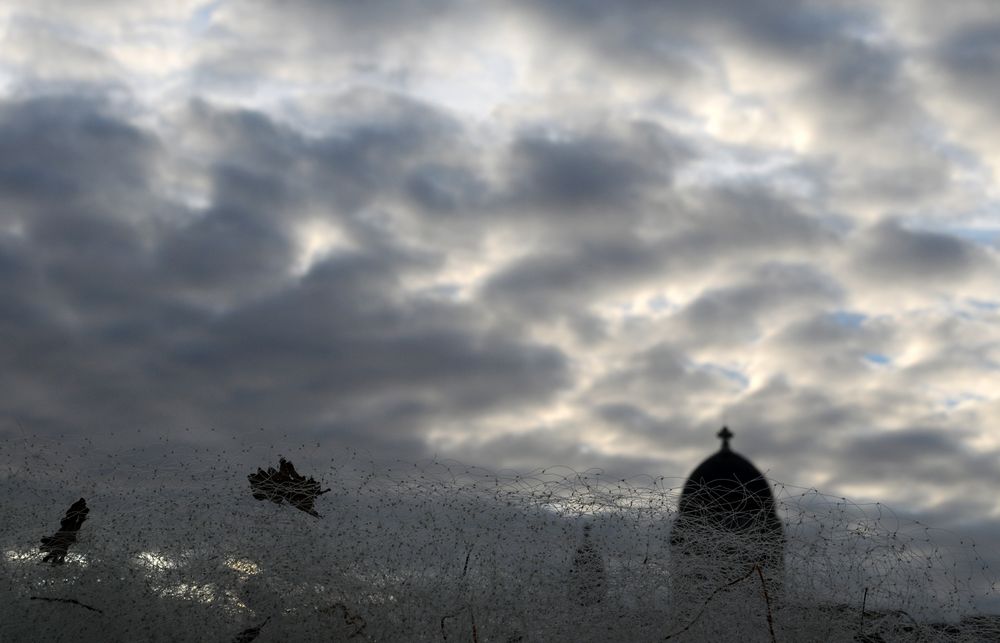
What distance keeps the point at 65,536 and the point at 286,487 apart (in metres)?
2.35

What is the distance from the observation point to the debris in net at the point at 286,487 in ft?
38.9

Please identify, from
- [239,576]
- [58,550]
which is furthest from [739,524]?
[58,550]

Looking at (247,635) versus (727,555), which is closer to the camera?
(247,635)

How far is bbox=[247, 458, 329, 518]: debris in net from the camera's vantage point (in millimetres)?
11859

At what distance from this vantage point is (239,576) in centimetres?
1145

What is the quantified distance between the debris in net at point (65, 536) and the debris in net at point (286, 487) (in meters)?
1.82

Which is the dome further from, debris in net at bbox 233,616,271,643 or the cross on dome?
the cross on dome

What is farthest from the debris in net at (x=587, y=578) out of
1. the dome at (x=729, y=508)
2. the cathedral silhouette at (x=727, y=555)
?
the dome at (x=729, y=508)

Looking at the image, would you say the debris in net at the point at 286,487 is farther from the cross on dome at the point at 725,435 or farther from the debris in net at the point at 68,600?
the cross on dome at the point at 725,435

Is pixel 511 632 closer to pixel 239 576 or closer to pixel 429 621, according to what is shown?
pixel 429 621

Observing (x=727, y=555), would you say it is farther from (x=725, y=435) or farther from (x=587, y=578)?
(x=725, y=435)

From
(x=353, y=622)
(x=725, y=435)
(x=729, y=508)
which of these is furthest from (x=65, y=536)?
(x=725, y=435)

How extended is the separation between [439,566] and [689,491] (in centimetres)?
346

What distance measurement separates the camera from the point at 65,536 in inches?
466
